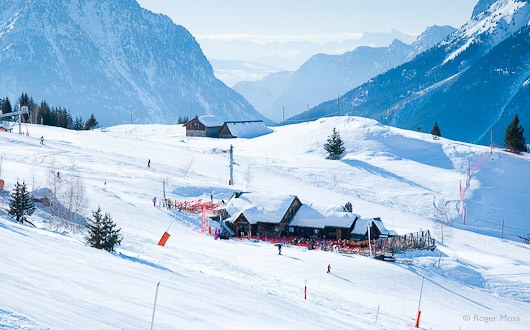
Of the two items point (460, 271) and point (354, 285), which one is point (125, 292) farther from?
point (460, 271)

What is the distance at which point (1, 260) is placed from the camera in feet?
50.6

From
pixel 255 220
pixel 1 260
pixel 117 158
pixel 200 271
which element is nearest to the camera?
pixel 1 260

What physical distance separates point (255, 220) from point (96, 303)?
3218 cm

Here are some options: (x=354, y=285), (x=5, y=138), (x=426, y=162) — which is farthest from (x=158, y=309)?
(x=426, y=162)

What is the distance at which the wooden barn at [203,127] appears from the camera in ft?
350

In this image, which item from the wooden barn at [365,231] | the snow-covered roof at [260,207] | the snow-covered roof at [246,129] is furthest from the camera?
the snow-covered roof at [246,129]

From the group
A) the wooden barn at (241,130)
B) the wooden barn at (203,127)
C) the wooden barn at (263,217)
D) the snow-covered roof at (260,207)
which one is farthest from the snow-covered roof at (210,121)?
the wooden barn at (263,217)

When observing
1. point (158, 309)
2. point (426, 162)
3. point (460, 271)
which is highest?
point (426, 162)

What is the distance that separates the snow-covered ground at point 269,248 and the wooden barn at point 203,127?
10459 millimetres

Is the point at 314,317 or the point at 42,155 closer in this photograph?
the point at 314,317

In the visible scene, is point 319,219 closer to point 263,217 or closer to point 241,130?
point 263,217

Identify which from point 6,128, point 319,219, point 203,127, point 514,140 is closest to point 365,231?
point 319,219

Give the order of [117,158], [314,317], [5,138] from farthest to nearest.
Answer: [5,138] < [117,158] < [314,317]

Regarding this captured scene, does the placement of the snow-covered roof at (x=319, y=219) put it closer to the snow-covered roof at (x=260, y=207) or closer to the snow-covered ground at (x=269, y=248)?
the snow-covered ground at (x=269, y=248)
